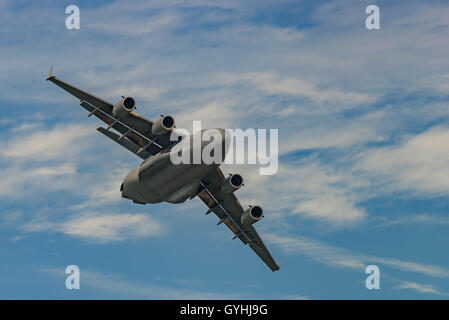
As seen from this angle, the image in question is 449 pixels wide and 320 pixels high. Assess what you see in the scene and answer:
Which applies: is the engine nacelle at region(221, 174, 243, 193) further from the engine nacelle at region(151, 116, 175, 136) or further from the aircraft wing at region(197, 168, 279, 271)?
the engine nacelle at region(151, 116, 175, 136)

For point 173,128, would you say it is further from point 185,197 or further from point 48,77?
point 48,77

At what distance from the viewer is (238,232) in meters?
62.6

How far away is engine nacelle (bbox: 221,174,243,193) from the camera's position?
54719 millimetres

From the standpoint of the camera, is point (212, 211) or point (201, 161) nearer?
point (201, 161)

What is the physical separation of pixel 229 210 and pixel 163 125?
13.6 meters

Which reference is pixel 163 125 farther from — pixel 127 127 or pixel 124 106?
pixel 127 127

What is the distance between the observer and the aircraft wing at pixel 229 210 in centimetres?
5825

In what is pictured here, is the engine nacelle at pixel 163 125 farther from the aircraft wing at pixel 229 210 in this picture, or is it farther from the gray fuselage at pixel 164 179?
the aircraft wing at pixel 229 210

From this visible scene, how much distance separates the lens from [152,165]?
51.7 meters

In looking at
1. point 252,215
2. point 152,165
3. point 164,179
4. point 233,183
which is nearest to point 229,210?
point 252,215

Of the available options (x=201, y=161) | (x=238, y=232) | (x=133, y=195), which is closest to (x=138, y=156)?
(x=133, y=195)

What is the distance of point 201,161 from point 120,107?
23.7ft

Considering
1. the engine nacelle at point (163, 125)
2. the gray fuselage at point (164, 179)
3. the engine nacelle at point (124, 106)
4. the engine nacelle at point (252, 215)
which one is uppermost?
the engine nacelle at point (124, 106)

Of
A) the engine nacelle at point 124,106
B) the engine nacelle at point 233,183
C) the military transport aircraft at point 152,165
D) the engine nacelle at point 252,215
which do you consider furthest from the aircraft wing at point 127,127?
the engine nacelle at point 252,215
